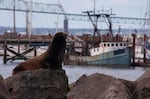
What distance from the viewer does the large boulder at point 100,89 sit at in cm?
1410

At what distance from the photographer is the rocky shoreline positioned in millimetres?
14414

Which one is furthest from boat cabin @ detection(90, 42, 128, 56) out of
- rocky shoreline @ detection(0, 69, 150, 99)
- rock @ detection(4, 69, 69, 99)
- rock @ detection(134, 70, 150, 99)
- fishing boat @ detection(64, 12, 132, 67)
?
rock @ detection(134, 70, 150, 99)

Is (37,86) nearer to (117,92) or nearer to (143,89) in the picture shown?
(117,92)

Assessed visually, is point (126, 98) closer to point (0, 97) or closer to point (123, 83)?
point (123, 83)

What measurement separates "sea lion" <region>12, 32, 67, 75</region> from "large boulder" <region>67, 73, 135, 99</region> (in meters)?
2.79

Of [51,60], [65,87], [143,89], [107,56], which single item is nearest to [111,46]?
[107,56]

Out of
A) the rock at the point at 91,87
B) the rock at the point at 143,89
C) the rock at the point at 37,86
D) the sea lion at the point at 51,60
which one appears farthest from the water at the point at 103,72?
the rock at the point at 91,87

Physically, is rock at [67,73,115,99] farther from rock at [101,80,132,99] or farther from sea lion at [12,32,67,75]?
sea lion at [12,32,67,75]

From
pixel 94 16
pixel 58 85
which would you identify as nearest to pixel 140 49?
pixel 94 16

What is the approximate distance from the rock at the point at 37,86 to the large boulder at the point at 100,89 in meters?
0.72

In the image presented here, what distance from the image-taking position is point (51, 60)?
18.2 m

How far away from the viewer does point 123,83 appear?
48.7 feet

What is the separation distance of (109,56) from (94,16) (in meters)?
10.8

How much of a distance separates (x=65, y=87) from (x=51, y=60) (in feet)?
7.37
